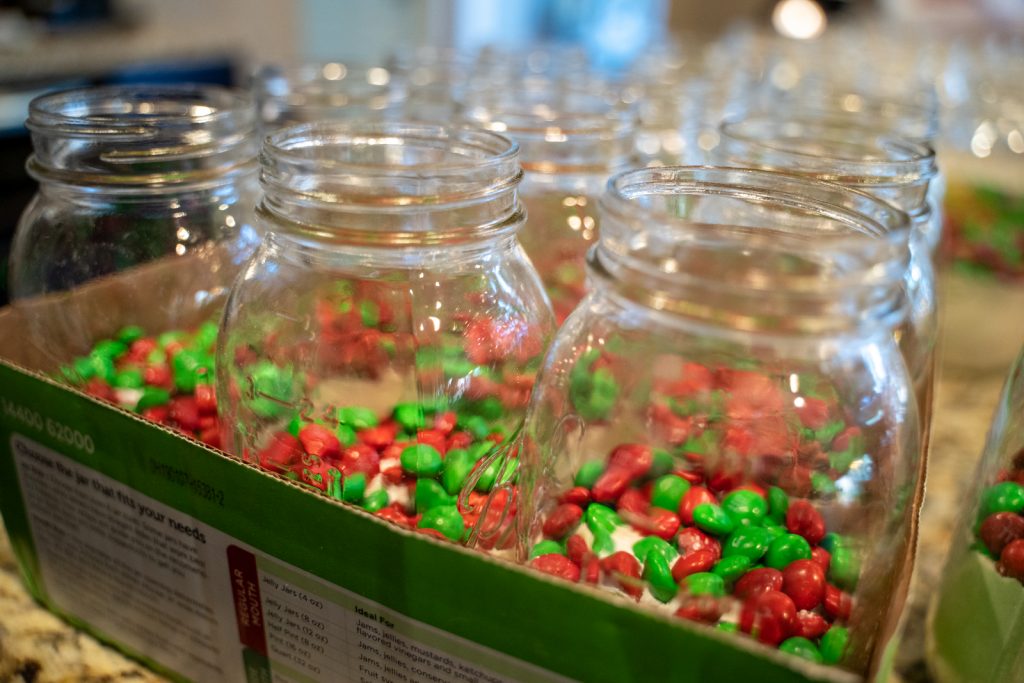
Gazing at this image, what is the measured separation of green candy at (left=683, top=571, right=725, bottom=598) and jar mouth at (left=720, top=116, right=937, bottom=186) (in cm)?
38

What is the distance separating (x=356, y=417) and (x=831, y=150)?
0.62 metres

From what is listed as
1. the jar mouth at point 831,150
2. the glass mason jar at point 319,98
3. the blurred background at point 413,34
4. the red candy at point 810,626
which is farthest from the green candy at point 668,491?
the blurred background at point 413,34

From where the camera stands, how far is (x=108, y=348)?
0.80 meters

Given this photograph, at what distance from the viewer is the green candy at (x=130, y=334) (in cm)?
81

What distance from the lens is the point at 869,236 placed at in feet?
1.76

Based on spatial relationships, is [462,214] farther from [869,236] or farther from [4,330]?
[4,330]

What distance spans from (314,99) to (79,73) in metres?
2.02

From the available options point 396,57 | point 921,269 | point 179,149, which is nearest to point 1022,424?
point 921,269

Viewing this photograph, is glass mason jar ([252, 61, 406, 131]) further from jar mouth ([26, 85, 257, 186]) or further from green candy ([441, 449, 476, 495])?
green candy ([441, 449, 476, 495])

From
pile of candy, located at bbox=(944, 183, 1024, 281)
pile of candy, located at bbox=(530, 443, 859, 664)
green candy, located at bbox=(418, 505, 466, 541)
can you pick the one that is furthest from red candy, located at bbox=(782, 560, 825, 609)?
pile of candy, located at bbox=(944, 183, 1024, 281)

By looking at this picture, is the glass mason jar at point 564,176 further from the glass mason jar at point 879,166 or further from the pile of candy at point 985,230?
the pile of candy at point 985,230

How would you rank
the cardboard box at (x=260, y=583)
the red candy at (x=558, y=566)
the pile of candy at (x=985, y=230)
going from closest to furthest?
the cardboard box at (x=260, y=583) < the red candy at (x=558, y=566) < the pile of candy at (x=985, y=230)

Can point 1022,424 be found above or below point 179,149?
below

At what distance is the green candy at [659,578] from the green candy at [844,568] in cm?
11
